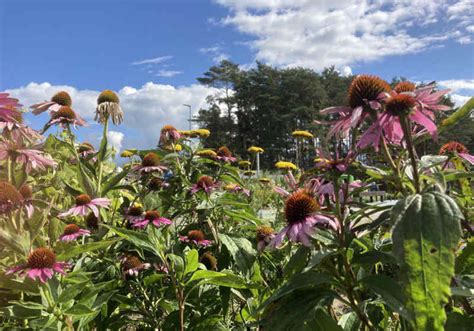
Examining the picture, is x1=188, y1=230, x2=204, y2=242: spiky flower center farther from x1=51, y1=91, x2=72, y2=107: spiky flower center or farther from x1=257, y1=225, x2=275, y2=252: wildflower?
x1=51, y1=91, x2=72, y2=107: spiky flower center

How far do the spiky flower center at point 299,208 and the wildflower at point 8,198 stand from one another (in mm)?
678

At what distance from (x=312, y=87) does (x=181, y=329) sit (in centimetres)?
3757

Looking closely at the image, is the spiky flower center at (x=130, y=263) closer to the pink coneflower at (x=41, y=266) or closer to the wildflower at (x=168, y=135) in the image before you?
the pink coneflower at (x=41, y=266)

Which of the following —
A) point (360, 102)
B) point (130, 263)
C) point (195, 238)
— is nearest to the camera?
point (360, 102)

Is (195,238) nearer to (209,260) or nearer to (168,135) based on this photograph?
(209,260)

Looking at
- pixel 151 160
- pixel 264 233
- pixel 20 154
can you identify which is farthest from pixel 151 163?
pixel 264 233

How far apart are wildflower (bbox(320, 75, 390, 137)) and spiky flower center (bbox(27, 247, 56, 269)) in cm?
71

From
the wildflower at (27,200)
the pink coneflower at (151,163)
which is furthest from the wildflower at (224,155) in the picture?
the wildflower at (27,200)

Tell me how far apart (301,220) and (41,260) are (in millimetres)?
613

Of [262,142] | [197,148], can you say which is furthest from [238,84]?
[197,148]

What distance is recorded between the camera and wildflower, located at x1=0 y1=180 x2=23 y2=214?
1.06m

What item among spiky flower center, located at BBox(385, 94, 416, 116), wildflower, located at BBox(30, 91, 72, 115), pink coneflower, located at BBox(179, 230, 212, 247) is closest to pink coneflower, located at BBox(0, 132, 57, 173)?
pink coneflower, located at BBox(179, 230, 212, 247)

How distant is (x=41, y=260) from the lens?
1.01 m

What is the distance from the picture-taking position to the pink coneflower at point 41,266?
99 centimetres
